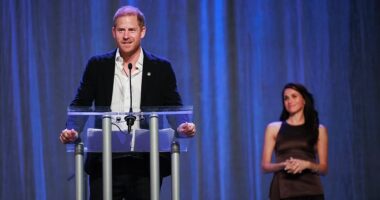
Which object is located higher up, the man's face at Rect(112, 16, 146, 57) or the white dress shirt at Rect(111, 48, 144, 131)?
the man's face at Rect(112, 16, 146, 57)

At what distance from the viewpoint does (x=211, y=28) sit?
19.3 feet

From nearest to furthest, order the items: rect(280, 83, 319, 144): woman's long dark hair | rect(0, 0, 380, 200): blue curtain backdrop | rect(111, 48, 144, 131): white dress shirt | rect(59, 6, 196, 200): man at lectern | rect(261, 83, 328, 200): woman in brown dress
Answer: rect(59, 6, 196, 200): man at lectern
rect(111, 48, 144, 131): white dress shirt
rect(261, 83, 328, 200): woman in brown dress
rect(280, 83, 319, 144): woman's long dark hair
rect(0, 0, 380, 200): blue curtain backdrop

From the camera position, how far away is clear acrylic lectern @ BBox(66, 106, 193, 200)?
304cm

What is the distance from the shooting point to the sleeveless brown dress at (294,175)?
4.20 meters

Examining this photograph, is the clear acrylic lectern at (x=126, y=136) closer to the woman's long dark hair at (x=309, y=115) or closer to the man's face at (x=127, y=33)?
the man's face at (x=127, y=33)

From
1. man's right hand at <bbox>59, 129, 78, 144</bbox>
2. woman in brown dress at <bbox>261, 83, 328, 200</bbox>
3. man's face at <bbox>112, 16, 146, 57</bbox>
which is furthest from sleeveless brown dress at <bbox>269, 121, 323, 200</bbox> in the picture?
man's right hand at <bbox>59, 129, 78, 144</bbox>

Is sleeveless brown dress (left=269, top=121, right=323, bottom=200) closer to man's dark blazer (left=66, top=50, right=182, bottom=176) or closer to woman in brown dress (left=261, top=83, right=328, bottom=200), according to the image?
woman in brown dress (left=261, top=83, right=328, bottom=200)

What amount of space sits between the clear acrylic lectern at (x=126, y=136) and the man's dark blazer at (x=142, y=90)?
0.15 m

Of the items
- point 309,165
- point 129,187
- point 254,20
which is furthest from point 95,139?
point 254,20

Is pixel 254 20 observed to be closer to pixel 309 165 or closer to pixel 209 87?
pixel 209 87

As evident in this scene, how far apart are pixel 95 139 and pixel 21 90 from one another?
8.96ft

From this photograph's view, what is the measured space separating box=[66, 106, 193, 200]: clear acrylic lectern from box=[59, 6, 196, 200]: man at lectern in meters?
0.15

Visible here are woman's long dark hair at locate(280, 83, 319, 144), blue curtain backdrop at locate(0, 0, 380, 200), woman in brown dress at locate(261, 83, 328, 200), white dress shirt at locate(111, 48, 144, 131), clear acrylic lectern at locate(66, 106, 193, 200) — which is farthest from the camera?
blue curtain backdrop at locate(0, 0, 380, 200)

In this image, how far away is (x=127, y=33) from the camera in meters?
3.44
